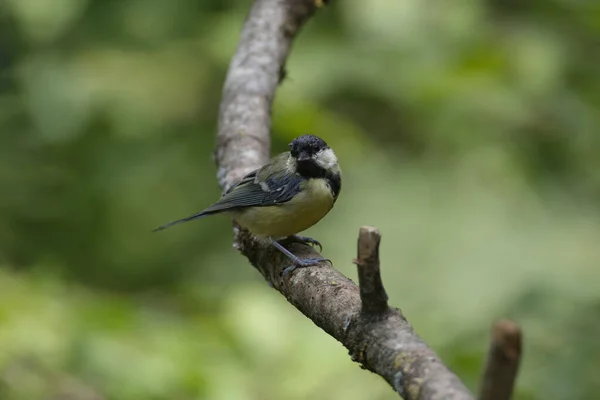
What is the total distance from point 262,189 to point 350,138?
1520mm

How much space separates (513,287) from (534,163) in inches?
32.9

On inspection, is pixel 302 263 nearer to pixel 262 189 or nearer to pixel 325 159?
pixel 262 189

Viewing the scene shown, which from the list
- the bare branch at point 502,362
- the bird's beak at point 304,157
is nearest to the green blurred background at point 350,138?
the bird's beak at point 304,157

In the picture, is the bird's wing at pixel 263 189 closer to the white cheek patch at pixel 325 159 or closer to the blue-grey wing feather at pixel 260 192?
the blue-grey wing feather at pixel 260 192

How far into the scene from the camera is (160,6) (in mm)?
4238

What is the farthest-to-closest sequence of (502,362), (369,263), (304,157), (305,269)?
(304,157) → (305,269) → (369,263) → (502,362)

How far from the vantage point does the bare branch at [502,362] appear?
3.58 ft

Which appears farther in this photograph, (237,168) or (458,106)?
(458,106)

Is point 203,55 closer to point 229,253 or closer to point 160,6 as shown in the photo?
point 160,6

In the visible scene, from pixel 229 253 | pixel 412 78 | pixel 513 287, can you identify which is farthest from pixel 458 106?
pixel 229 253

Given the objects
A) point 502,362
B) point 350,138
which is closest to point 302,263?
point 502,362

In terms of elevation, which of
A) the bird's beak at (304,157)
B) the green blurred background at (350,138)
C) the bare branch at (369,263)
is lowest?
the bare branch at (369,263)

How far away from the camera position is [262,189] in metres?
2.91

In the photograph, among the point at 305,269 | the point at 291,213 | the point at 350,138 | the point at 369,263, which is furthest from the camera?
the point at 350,138
